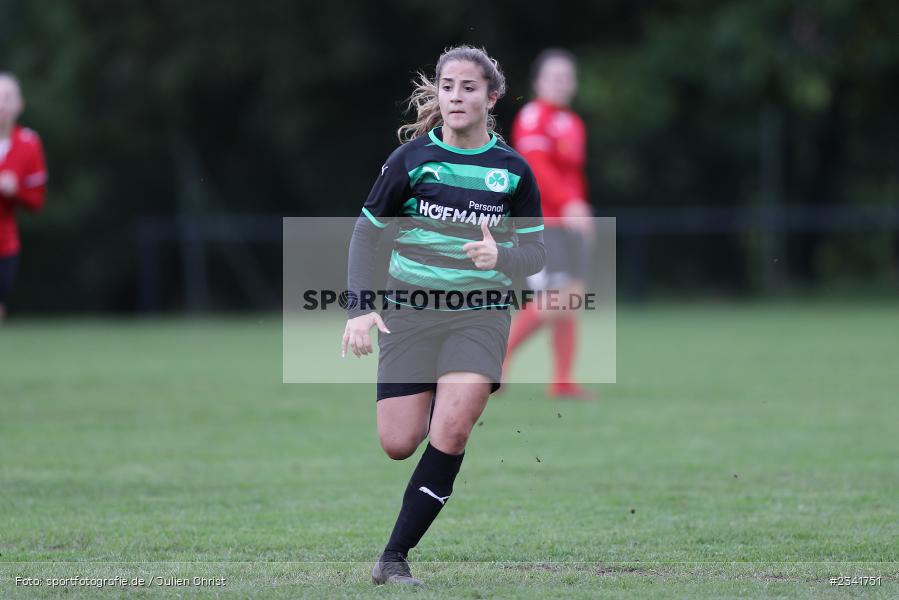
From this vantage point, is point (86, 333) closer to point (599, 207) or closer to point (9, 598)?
point (599, 207)

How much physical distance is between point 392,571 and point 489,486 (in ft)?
7.39

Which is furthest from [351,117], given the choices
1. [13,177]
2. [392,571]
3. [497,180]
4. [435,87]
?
[392,571]

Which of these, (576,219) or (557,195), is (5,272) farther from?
(576,219)

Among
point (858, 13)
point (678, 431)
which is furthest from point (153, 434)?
point (858, 13)

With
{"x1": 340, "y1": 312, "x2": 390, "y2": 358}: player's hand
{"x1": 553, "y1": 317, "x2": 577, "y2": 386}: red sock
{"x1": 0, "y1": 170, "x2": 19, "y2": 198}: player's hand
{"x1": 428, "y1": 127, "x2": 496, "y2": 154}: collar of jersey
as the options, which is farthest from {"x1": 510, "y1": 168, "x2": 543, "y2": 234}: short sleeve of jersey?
{"x1": 0, "y1": 170, "x2": 19, "y2": 198}: player's hand

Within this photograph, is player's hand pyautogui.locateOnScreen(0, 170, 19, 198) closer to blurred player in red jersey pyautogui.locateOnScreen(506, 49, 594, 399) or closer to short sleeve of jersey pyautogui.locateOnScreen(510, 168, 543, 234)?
blurred player in red jersey pyautogui.locateOnScreen(506, 49, 594, 399)

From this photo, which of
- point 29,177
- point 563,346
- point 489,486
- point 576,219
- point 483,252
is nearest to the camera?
point 483,252

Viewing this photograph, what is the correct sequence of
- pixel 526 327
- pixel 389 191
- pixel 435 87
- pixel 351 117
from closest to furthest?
1. pixel 389 191
2. pixel 435 87
3. pixel 526 327
4. pixel 351 117

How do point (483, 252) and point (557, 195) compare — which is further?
point (557, 195)

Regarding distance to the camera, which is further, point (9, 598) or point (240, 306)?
point (240, 306)

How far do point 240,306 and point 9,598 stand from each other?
2104 centimetres

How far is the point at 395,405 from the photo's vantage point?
462cm

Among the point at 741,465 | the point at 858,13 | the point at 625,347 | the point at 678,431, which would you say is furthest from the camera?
the point at 858,13

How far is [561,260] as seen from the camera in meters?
9.76
